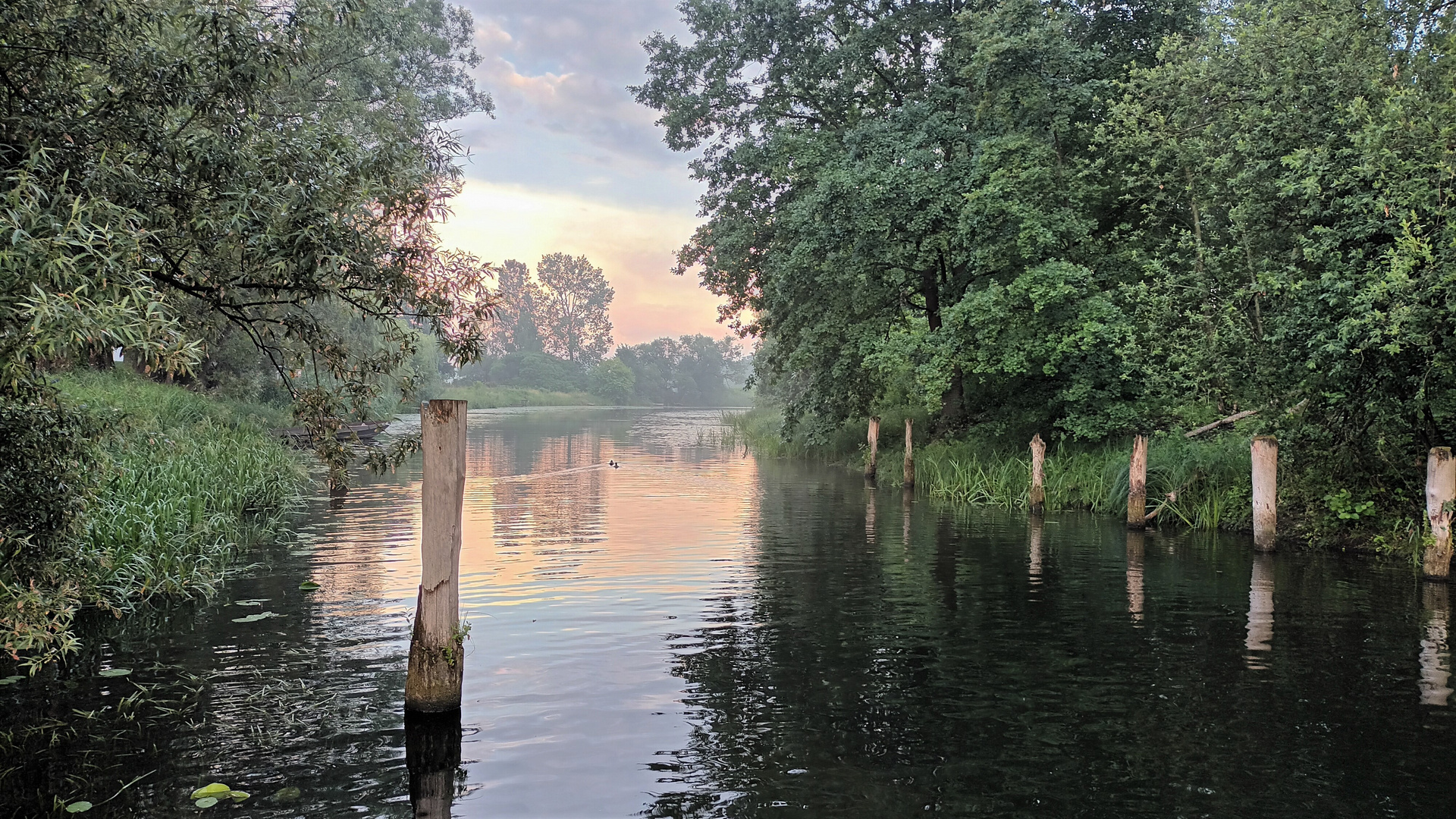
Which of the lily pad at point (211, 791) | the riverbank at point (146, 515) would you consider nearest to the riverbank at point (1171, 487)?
the riverbank at point (146, 515)

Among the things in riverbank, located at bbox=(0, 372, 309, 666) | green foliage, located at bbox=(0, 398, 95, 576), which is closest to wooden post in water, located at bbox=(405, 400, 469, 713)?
riverbank, located at bbox=(0, 372, 309, 666)

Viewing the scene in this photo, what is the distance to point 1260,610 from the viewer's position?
1348cm

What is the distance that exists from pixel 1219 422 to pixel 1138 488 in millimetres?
2640

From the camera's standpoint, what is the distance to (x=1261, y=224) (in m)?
18.1

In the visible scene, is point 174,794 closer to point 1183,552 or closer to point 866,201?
point 1183,552

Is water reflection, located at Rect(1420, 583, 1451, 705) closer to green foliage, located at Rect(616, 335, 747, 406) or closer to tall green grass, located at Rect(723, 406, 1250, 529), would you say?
tall green grass, located at Rect(723, 406, 1250, 529)

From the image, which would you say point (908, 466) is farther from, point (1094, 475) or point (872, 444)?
point (1094, 475)

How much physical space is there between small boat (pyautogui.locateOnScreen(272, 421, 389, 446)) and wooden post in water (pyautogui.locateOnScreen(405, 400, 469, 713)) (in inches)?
98.9

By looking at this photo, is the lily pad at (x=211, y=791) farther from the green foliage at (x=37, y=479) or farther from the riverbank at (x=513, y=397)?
the riverbank at (x=513, y=397)

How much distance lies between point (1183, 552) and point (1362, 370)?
4639 millimetres

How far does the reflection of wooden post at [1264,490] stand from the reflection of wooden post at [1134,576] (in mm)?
2117

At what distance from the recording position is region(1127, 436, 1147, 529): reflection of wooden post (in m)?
21.0

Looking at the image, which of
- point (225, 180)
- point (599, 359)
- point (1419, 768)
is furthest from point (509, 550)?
point (599, 359)

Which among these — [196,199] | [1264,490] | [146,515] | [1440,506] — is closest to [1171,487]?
[1264,490]
